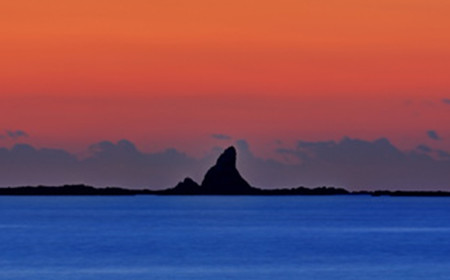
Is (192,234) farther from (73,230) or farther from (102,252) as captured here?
(102,252)

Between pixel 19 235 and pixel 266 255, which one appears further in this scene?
pixel 19 235

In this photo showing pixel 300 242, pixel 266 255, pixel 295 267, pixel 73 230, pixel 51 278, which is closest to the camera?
pixel 51 278

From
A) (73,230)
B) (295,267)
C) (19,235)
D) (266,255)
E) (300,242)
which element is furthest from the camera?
(73,230)

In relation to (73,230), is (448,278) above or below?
below

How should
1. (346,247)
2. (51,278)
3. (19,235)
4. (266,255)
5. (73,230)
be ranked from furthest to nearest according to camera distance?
(73,230), (19,235), (346,247), (266,255), (51,278)

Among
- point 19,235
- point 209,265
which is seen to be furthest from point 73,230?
point 209,265

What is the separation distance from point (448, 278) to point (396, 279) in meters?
2.82

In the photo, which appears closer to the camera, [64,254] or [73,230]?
[64,254]

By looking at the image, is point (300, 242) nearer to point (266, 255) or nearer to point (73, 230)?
point (266, 255)

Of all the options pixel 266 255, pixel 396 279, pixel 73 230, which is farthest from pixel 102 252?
pixel 73 230

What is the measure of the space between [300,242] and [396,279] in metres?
30.5

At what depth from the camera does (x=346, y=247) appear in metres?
85.4

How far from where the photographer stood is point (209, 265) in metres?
68.6

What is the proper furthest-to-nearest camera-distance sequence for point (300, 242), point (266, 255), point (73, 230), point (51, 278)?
point (73, 230) < point (300, 242) < point (266, 255) < point (51, 278)
